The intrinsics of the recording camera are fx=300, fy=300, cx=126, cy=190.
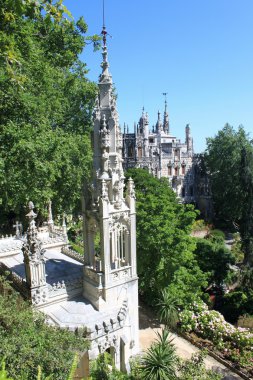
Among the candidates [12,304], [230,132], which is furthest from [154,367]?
[230,132]

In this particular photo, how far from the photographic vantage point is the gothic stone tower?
1198cm

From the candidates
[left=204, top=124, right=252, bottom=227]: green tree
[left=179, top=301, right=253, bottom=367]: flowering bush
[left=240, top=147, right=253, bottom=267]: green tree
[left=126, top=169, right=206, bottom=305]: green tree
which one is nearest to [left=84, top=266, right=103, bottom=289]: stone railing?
[left=126, top=169, right=206, bottom=305]: green tree

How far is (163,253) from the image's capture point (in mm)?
17016

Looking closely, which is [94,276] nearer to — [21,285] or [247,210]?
[21,285]

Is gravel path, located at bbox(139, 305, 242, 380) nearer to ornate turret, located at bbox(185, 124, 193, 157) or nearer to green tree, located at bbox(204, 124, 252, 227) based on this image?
green tree, located at bbox(204, 124, 252, 227)

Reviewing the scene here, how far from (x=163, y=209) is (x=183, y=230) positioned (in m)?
2.01

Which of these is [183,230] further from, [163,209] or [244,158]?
[244,158]

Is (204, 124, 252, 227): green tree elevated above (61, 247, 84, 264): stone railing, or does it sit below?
above

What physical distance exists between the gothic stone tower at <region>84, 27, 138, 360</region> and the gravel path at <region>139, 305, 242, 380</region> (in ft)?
10.6

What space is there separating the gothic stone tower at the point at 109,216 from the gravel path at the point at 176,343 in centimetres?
322

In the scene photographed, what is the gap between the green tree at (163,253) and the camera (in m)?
17.0

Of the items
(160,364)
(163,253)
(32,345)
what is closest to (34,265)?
(32,345)

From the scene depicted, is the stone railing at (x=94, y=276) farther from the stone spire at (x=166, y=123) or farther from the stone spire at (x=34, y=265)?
the stone spire at (x=166, y=123)

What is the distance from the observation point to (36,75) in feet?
52.1
